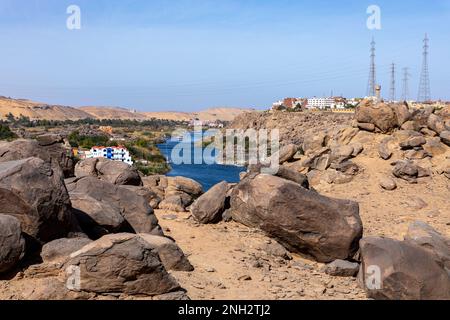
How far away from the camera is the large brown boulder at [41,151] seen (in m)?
10.7

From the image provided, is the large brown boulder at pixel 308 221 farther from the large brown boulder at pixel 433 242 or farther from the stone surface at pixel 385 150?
the stone surface at pixel 385 150

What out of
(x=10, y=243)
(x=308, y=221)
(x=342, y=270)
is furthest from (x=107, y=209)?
(x=342, y=270)

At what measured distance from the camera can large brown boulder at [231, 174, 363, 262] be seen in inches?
444

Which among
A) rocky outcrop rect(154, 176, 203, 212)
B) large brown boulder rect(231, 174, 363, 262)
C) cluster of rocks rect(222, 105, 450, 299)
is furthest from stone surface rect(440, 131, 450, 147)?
large brown boulder rect(231, 174, 363, 262)

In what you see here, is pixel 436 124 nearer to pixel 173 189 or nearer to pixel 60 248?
pixel 173 189

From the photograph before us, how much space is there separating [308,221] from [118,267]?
513 cm

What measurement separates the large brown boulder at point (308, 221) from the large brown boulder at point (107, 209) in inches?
101

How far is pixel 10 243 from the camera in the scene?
7.41 m

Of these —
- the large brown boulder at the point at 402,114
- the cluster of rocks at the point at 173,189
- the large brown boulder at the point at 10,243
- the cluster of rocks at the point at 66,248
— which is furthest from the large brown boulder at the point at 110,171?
the large brown boulder at the point at 402,114

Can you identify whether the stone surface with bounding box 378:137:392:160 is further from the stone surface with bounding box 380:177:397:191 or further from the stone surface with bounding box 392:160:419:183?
the stone surface with bounding box 380:177:397:191

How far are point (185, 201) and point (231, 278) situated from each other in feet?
19.7

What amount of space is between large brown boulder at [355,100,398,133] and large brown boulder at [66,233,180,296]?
57.3 ft
